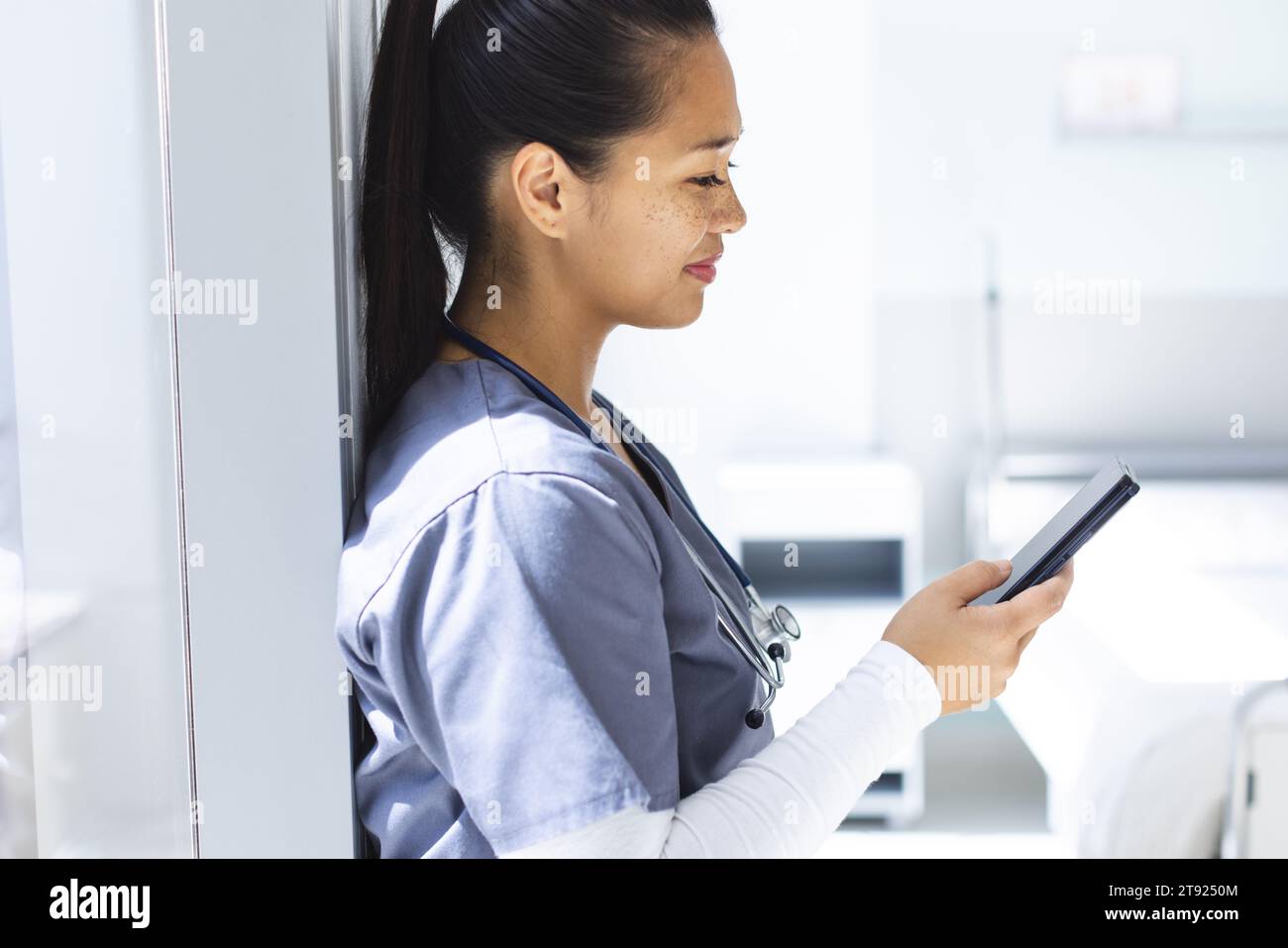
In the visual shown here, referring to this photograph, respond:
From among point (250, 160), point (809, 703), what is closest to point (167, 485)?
point (250, 160)

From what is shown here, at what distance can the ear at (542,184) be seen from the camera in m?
0.76

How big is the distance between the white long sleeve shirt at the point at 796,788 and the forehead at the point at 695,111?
13.3 inches

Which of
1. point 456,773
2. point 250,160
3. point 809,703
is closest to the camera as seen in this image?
point 456,773

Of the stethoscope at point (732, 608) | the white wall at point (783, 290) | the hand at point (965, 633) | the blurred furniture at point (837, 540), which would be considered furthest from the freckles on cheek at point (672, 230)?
the white wall at point (783, 290)

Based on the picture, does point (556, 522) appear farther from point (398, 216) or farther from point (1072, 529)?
point (1072, 529)

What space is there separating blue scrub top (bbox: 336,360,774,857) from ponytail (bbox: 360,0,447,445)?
0.32 feet

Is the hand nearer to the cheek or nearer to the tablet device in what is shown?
the tablet device

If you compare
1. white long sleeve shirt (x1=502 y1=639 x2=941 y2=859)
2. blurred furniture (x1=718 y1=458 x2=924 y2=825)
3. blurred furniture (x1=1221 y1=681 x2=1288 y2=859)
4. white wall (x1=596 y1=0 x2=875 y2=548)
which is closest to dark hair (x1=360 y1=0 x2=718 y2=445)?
white long sleeve shirt (x1=502 y1=639 x2=941 y2=859)

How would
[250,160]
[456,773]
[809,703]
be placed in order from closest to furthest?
[456,773] < [250,160] < [809,703]

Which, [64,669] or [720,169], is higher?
[720,169]

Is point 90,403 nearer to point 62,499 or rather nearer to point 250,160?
point 62,499

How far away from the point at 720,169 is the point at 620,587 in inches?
12.2

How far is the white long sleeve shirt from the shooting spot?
0.62 meters

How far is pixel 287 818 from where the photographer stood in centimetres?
77
